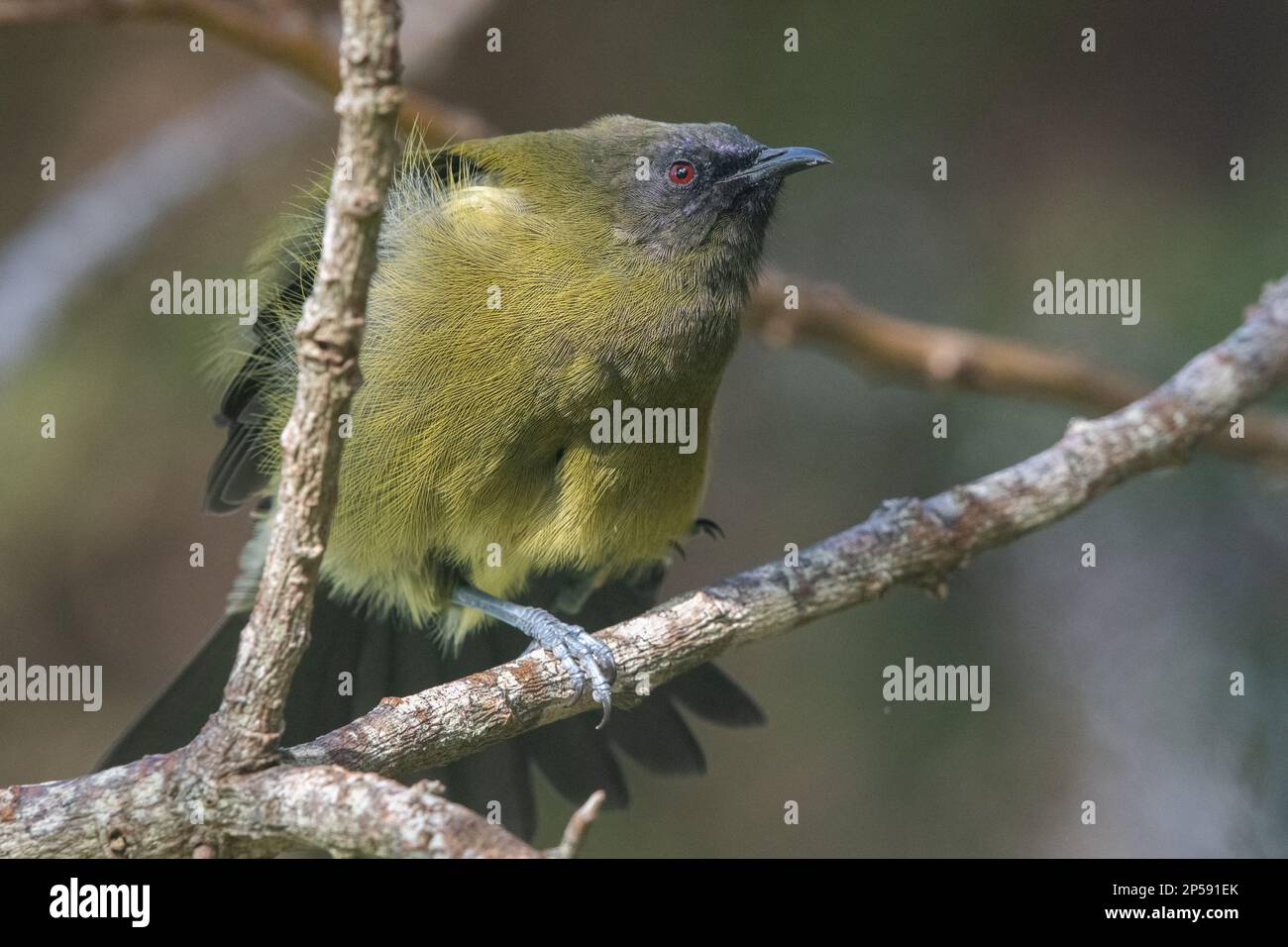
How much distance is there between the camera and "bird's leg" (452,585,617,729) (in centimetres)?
326

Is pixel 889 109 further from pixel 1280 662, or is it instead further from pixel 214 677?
pixel 214 677

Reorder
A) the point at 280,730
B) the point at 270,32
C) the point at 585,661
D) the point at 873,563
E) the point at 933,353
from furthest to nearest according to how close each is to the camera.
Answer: the point at 933,353 < the point at 270,32 < the point at 873,563 < the point at 585,661 < the point at 280,730

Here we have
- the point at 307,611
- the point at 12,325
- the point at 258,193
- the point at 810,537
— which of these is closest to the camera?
the point at 307,611

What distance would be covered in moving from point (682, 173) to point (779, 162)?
0.29m

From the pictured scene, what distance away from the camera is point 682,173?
3.82m

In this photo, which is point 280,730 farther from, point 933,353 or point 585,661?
point 933,353

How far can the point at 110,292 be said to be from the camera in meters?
5.99

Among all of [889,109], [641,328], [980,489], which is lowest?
[980,489]

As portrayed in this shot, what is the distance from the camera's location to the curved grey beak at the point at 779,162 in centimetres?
378

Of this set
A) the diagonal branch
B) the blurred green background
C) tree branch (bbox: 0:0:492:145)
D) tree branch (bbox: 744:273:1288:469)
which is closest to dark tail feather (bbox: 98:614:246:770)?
the diagonal branch

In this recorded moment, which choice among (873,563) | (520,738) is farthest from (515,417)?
(520,738)

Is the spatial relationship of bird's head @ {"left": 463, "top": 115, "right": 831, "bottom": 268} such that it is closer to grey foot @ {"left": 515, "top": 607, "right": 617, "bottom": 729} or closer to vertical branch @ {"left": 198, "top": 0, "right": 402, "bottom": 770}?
grey foot @ {"left": 515, "top": 607, "right": 617, "bottom": 729}

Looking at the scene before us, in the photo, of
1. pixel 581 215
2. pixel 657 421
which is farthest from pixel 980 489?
pixel 581 215

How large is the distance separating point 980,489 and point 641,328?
1181 millimetres
